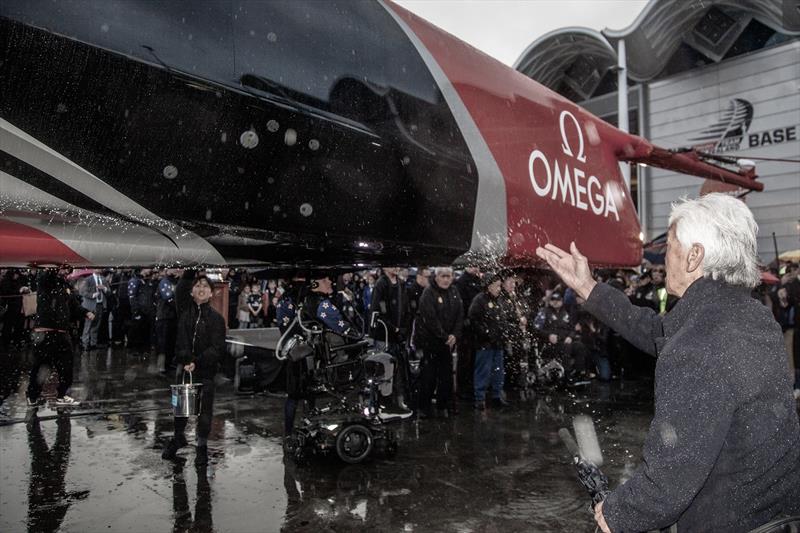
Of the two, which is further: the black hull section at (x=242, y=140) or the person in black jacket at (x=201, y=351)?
the person in black jacket at (x=201, y=351)

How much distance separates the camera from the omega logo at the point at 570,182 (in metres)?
2.86

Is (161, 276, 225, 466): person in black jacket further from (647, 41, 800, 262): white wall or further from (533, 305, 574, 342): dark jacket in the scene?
(647, 41, 800, 262): white wall

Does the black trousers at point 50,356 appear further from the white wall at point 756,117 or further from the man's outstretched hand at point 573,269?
the white wall at point 756,117

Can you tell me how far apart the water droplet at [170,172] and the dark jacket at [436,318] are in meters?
5.64

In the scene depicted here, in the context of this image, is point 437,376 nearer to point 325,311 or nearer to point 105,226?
point 325,311

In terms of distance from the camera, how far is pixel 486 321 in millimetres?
7773

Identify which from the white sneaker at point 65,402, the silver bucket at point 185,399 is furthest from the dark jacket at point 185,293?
the white sneaker at point 65,402

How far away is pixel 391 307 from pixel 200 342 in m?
3.19

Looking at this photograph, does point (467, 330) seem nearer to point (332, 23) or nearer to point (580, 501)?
point (580, 501)

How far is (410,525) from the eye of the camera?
390 cm

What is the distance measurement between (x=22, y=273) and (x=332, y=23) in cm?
1249

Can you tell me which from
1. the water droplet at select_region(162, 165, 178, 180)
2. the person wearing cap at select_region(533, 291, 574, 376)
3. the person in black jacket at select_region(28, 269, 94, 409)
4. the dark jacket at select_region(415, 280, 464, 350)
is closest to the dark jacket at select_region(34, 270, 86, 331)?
the person in black jacket at select_region(28, 269, 94, 409)

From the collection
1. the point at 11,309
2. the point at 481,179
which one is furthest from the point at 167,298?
the point at 481,179

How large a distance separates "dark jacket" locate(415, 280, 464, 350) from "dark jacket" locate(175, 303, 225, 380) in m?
2.67
